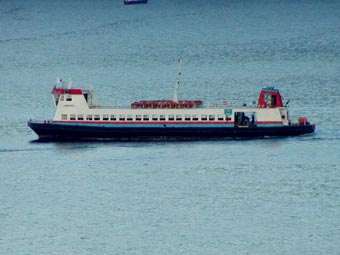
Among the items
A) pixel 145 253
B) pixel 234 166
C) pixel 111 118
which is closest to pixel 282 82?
pixel 111 118

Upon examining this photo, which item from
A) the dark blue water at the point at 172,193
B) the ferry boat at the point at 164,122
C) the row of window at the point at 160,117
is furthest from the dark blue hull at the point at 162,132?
the dark blue water at the point at 172,193

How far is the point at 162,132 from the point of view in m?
140

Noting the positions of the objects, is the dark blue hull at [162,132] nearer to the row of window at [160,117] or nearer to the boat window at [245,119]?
the boat window at [245,119]

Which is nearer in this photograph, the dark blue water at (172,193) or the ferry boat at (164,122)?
the dark blue water at (172,193)

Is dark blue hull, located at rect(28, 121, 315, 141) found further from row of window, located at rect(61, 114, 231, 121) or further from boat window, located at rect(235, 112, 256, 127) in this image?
row of window, located at rect(61, 114, 231, 121)

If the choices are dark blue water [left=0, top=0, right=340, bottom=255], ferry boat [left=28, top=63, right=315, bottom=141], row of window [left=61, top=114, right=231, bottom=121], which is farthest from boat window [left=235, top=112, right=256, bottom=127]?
dark blue water [left=0, top=0, right=340, bottom=255]

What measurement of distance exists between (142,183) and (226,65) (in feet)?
250

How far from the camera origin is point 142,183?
400 feet

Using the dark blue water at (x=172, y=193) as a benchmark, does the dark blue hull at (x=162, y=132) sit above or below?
above

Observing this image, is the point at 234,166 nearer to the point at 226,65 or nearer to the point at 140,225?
the point at 140,225

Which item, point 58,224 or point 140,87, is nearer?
point 58,224

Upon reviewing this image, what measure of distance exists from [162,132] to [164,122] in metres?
0.88

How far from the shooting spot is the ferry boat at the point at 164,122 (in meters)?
140

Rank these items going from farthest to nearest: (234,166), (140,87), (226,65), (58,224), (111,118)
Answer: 1. (226,65)
2. (140,87)
3. (111,118)
4. (234,166)
5. (58,224)
